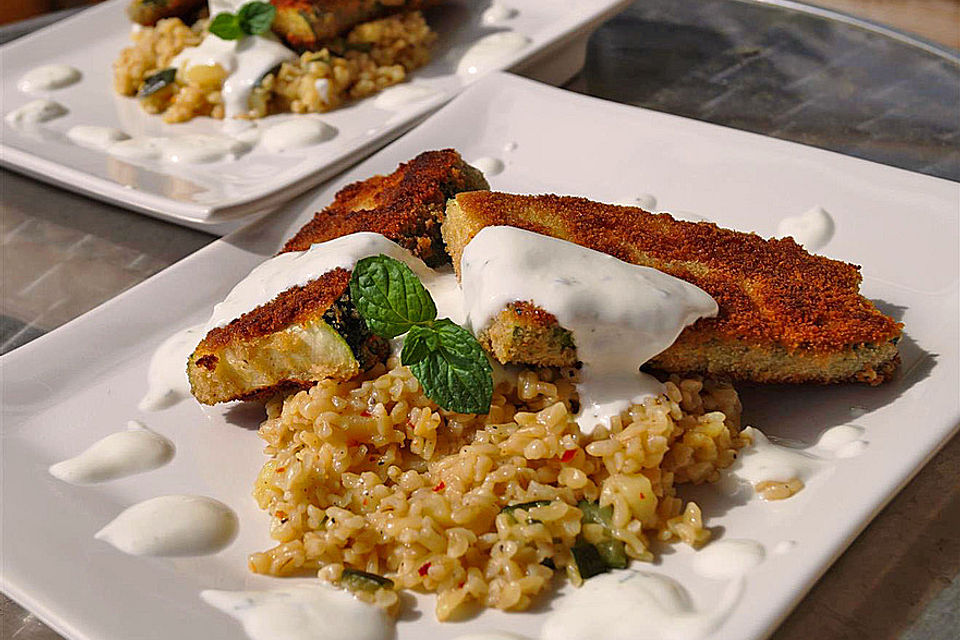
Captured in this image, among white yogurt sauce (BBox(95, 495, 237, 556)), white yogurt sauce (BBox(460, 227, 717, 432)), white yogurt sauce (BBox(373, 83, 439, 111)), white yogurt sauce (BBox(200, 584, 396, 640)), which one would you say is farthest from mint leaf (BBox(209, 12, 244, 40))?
white yogurt sauce (BBox(200, 584, 396, 640))

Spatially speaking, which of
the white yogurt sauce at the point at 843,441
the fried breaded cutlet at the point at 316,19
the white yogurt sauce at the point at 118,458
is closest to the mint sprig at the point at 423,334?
the white yogurt sauce at the point at 118,458

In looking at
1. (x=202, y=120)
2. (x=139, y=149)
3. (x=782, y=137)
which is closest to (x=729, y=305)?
(x=782, y=137)

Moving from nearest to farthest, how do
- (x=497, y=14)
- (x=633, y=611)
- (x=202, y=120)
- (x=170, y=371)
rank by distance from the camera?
(x=633, y=611), (x=170, y=371), (x=202, y=120), (x=497, y=14)

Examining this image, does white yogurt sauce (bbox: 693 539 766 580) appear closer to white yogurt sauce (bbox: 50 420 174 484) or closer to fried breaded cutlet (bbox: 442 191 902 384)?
fried breaded cutlet (bbox: 442 191 902 384)

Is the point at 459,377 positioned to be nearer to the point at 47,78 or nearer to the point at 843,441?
the point at 843,441

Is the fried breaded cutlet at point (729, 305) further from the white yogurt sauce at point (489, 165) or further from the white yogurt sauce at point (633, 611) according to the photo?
the white yogurt sauce at point (489, 165)

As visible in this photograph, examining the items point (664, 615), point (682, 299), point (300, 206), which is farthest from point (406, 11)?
point (664, 615)

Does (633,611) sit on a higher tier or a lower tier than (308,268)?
lower
